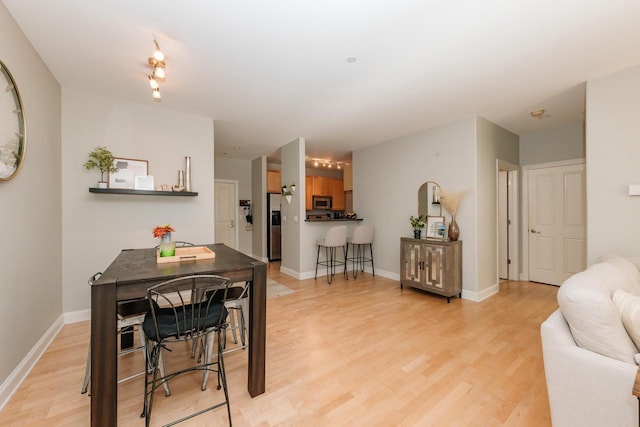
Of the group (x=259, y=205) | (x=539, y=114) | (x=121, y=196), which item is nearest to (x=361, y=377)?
(x=121, y=196)

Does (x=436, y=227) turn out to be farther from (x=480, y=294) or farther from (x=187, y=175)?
(x=187, y=175)

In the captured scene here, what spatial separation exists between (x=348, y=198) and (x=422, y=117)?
4366 mm

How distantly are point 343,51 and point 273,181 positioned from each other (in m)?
4.76

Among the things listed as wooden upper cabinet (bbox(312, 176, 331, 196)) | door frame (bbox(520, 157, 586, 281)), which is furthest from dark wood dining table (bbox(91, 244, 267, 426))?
wooden upper cabinet (bbox(312, 176, 331, 196))

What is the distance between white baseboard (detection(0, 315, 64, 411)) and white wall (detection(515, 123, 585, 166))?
6.36 m

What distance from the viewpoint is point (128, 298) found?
54.7 inches

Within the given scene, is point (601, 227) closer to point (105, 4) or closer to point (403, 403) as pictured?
point (403, 403)

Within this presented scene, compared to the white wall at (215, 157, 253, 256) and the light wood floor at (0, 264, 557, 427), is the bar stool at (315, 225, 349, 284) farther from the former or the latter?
the white wall at (215, 157, 253, 256)

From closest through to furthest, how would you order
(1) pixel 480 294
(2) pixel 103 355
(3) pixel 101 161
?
(2) pixel 103 355 < (3) pixel 101 161 < (1) pixel 480 294

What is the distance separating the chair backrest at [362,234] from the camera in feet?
15.5

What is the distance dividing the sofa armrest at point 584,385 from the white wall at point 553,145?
13.2 ft

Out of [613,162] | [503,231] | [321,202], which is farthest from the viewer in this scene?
[321,202]

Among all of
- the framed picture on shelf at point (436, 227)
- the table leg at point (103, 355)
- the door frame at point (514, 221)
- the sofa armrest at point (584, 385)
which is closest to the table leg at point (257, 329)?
the table leg at point (103, 355)

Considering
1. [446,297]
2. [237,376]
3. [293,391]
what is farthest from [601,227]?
[237,376]
